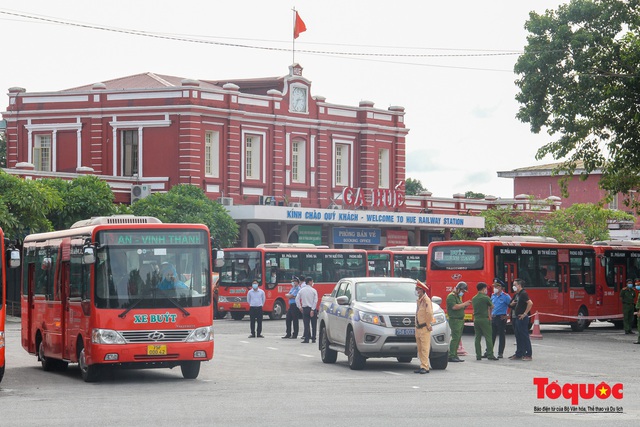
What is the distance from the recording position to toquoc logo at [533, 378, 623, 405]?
57.2ft

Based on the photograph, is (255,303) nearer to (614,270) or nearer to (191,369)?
(191,369)

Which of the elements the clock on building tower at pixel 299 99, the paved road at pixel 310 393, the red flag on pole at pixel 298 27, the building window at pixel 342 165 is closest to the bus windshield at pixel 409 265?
the clock on building tower at pixel 299 99

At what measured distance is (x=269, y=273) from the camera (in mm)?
45969

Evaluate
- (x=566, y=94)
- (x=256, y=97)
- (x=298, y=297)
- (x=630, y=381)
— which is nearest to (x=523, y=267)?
(x=566, y=94)

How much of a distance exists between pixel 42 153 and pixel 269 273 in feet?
67.8

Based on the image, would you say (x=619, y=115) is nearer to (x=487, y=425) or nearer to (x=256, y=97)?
(x=487, y=425)

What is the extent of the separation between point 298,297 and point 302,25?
1248 inches

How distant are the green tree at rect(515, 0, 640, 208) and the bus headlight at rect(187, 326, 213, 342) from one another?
1739 centimetres

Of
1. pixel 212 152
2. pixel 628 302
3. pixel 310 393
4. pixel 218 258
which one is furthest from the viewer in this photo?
pixel 212 152

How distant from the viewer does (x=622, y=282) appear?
4159 cm

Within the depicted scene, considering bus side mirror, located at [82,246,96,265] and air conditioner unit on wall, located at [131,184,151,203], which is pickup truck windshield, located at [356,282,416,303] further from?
air conditioner unit on wall, located at [131,184,151,203]

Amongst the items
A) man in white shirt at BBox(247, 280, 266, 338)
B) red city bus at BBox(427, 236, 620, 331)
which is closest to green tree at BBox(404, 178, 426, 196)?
red city bus at BBox(427, 236, 620, 331)

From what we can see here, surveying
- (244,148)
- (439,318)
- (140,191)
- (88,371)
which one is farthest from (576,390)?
(244,148)

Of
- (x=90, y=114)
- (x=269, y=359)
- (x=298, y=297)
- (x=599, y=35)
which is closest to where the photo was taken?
(x=269, y=359)
